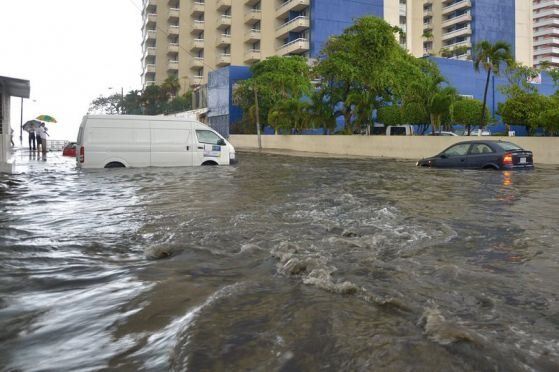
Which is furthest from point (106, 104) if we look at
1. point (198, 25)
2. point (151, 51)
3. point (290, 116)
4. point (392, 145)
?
point (392, 145)

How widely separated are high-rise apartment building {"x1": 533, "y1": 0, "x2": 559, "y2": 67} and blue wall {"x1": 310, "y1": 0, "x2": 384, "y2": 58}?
57853 mm

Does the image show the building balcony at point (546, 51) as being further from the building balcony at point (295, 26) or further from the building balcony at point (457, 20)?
the building balcony at point (295, 26)

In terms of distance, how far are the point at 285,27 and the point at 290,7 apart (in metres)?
2.28

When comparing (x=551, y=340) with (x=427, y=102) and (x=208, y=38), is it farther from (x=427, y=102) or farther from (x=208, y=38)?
(x=208, y=38)

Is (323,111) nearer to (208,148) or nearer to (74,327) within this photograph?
(208,148)

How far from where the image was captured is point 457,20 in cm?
7856

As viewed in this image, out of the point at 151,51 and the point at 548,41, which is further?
the point at 548,41

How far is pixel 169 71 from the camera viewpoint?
7931cm

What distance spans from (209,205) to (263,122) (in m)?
37.8

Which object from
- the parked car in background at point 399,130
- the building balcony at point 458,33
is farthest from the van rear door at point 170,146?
the building balcony at point 458,33

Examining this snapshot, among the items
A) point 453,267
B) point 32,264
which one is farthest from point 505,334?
point 32,264

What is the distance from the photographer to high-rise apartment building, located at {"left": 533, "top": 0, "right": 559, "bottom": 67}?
10114 centimetres

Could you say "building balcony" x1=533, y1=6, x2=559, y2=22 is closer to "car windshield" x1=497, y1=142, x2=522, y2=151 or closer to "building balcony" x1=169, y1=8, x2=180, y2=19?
"building balcony" x1=169, y1=8, x2=180, y2=19

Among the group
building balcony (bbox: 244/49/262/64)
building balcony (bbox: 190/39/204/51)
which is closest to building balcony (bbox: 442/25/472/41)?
building balcony (bbox: 244/49/262/64)
